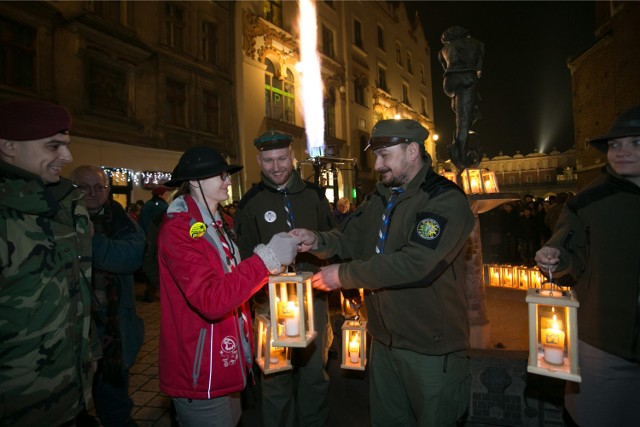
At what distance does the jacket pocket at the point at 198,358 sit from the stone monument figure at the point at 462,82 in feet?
14.3

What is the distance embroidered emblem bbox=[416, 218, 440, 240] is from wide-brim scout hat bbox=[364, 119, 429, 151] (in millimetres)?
642

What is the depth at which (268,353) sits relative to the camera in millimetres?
2988

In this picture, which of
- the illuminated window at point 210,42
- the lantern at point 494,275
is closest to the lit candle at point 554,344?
the lantern at point 494,275

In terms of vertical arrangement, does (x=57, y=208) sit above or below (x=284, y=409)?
above

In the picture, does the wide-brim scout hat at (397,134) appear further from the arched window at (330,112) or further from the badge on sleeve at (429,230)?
the arched window at (330,112)

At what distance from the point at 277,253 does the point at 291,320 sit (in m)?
0.49

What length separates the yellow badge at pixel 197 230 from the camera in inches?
90.4

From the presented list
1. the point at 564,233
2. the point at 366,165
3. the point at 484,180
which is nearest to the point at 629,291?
the point at 564,233

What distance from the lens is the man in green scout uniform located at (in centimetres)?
351

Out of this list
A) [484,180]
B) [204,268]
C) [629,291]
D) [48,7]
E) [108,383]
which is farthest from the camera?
[48,7]

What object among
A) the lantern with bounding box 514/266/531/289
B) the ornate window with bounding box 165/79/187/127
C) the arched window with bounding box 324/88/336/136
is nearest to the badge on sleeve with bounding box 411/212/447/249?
the lantern with bounding box 514/266/531/289

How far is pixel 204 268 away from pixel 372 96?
96.4 ft

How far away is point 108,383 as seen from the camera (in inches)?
141

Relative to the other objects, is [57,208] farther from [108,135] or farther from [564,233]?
[108,135]
